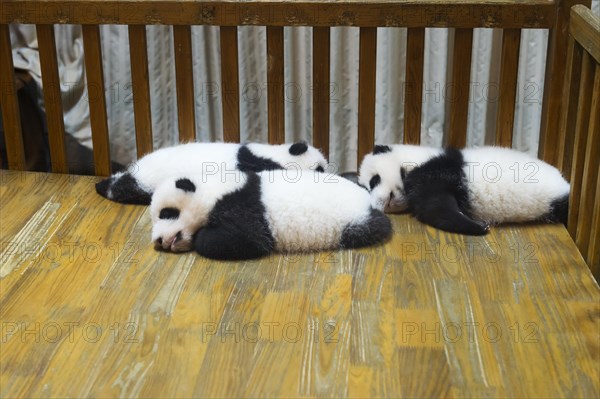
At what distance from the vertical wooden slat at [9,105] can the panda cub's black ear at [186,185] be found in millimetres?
749

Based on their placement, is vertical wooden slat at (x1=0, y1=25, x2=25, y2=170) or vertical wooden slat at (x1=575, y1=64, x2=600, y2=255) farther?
vertical wooden slat at (x1=0, y1=25, x2=25, y2=170)

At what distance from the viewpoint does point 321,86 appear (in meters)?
2.21

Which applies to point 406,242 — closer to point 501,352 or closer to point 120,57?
point 501,352

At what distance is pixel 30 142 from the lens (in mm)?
2895

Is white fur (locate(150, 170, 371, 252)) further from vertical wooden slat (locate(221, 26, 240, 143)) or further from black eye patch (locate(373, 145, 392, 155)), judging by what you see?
vertical wooden slat (locate(221, 26, 240, 143))

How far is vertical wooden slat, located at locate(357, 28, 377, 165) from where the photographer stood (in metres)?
2.14

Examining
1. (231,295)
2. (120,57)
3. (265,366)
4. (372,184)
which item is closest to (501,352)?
(265,366)

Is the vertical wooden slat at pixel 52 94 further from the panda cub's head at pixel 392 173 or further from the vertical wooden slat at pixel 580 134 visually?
the vertical wooden slat at pixel 580 134

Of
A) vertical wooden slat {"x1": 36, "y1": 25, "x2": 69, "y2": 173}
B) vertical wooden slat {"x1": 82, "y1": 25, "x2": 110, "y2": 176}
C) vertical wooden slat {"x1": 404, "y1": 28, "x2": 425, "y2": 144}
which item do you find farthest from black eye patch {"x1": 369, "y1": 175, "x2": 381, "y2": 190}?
vertical wooden slat {"x1": 36, "y1": 25, "x2": 69, "y2": 173}

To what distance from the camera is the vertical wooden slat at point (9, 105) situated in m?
2.31

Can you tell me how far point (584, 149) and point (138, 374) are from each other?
1.14 meters

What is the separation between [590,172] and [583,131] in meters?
0.14

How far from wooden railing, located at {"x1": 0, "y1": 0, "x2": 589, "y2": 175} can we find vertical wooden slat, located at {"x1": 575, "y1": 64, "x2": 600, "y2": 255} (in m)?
0.32

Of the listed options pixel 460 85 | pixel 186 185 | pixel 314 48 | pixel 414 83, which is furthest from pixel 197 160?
pixel 460 85
